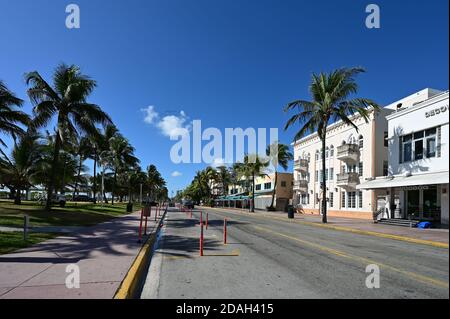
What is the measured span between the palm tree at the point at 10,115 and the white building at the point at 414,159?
84.0 feet

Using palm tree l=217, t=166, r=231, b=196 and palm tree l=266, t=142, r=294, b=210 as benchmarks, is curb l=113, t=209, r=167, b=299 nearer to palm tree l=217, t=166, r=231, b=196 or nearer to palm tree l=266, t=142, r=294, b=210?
palm tree l=266, t=142, r=294, b=210

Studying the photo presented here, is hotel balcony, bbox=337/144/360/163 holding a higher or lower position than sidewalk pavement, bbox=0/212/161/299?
higher

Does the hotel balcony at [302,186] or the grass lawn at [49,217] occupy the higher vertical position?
the hotel balcony at [302,186]

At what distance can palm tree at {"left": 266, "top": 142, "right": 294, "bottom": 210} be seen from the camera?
200 ft

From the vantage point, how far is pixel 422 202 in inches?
1086

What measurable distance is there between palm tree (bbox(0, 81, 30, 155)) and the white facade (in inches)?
1079

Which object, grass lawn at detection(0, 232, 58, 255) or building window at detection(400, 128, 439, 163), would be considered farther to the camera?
building window at detection(400, 128, 439, 163)

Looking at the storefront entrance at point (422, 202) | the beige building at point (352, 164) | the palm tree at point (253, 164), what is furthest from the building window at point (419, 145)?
the palm tree at point (253, 164)

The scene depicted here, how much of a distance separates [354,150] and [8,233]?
110ft

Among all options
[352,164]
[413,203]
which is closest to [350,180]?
[352,164]

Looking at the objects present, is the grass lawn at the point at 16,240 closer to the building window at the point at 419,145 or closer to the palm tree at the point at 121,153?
the building window at the point at 419,145

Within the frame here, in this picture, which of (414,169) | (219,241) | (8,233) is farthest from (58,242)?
(414,169)

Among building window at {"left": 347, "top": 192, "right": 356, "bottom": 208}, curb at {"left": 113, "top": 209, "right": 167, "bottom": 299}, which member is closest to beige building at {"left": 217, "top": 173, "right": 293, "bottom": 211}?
building window at {"left": 347, "top": 192, "right": 356, "bottom": 208}

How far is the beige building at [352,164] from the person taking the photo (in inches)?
1444
